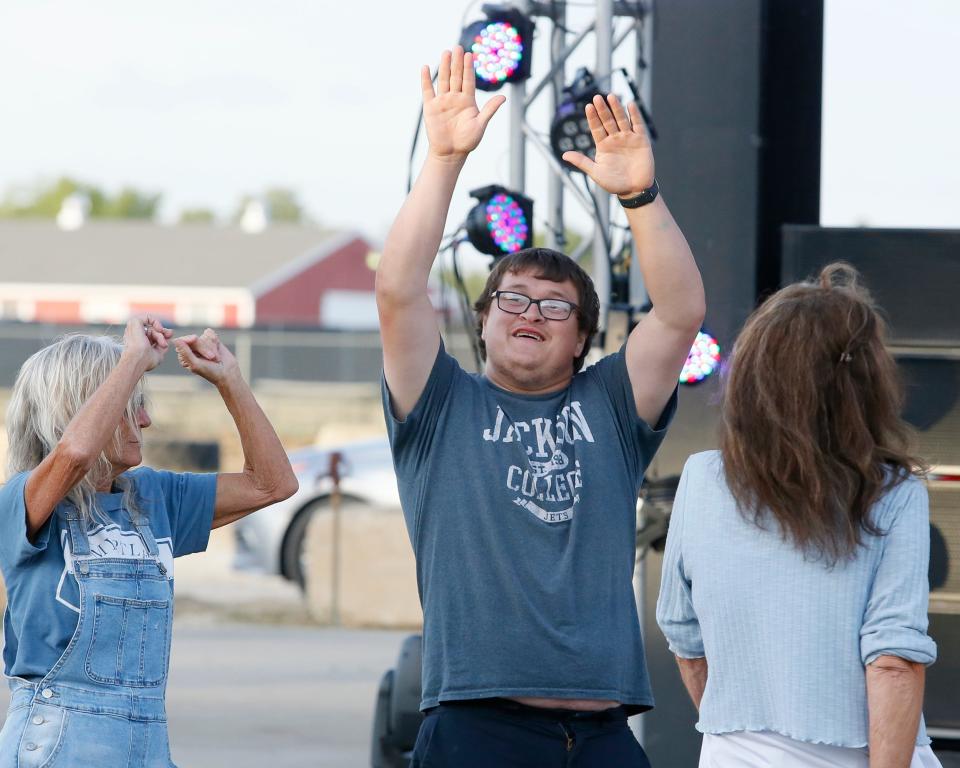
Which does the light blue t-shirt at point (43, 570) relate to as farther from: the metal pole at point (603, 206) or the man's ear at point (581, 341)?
the metal pole at point (603, 206)

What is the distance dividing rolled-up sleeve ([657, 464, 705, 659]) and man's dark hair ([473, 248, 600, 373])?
0.56 m

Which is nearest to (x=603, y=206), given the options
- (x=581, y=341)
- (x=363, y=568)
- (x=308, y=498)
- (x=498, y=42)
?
(x=498, y=42)

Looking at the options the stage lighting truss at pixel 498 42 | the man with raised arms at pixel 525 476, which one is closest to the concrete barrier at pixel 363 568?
the stage lighting truss at pixel 498 42

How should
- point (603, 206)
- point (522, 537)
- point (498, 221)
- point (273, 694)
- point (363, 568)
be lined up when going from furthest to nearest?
point (363, 568), point (273, 694), point (603, 206), point (498, 221), point (522, 537)

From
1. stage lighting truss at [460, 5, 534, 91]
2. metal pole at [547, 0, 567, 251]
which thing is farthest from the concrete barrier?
stage lighting truss at [460, 5, 534, 91]

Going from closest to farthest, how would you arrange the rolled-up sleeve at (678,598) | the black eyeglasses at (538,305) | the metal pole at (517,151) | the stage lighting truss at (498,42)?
the rolled-up sleeve at (678,598) < the black eyeglasses at (538,305) < the stage lighting truss at (498,42) < the metal pole at (517,151)

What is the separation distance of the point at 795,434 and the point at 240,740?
4.88 m

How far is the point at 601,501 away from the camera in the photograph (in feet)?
8.68

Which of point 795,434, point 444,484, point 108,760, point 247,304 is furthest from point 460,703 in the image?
point 247,304

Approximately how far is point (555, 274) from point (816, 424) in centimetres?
81

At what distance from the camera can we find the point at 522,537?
2596mm

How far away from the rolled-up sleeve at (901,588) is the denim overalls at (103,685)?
130 cm

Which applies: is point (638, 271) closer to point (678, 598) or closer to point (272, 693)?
point (678, 598)

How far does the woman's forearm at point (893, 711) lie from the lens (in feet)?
6.88
